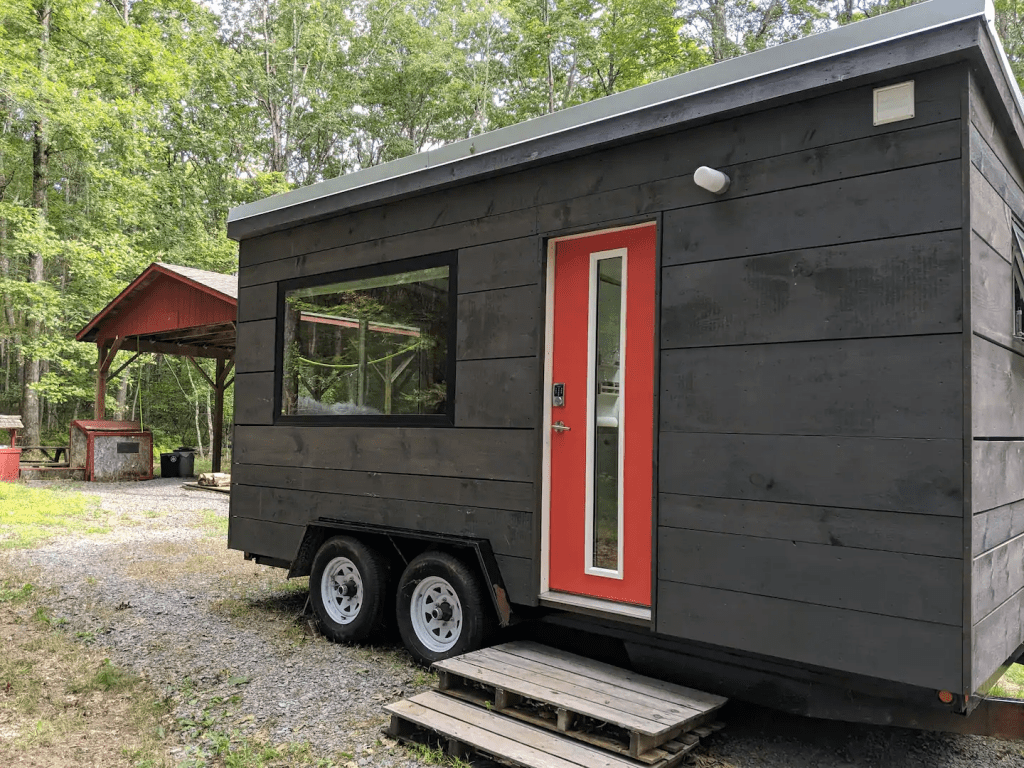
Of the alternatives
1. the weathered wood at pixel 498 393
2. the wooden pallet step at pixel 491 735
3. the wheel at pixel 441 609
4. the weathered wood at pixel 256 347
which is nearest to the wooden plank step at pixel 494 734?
the wooden pallet step at pixel 491 735

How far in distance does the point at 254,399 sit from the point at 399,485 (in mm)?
1546

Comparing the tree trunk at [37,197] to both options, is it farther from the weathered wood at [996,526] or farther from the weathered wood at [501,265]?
the weathered wood at [996,526]

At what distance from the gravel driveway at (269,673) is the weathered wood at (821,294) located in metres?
1.71

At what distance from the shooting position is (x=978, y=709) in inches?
107

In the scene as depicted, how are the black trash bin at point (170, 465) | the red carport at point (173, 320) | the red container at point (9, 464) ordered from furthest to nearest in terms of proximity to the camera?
1. the black trash bin at point (170, 465)
2. the red container at point (9, 464)
3. the red carport at point (173, 320)

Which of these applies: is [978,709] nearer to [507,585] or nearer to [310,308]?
[507,585]

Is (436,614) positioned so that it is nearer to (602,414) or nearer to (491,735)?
(491,735)

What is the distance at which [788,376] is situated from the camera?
286 cm

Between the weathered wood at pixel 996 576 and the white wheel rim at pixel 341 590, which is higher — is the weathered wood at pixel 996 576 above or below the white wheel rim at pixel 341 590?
above

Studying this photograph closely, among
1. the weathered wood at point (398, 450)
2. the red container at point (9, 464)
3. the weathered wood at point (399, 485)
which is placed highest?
the weathered wood at point (398, 450)

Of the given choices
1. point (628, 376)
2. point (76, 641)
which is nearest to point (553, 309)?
point (628, 376)

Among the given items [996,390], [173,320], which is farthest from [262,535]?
[173,320]

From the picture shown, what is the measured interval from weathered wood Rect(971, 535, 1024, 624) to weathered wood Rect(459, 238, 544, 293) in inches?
85.9

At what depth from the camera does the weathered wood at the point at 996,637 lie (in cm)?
251
